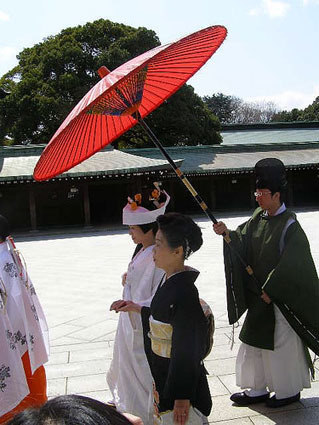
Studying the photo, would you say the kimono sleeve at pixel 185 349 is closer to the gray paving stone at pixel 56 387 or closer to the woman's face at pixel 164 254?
the woman's face at pixel 164 254

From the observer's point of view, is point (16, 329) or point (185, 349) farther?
point (16, 329)

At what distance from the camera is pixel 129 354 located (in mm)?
2908

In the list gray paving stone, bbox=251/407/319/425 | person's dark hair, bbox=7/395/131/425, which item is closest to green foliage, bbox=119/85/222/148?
gray paving stone, bbox=251/407/319/425

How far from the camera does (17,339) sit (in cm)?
287

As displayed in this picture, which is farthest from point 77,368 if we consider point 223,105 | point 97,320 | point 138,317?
point 223,105

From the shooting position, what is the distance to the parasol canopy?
248cm

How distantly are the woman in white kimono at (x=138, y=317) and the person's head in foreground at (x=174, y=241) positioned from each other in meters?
0.47

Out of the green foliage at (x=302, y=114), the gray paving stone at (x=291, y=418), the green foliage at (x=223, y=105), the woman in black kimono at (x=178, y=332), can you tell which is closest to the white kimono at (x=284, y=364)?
the gray paving stone at (x=291, y=418)

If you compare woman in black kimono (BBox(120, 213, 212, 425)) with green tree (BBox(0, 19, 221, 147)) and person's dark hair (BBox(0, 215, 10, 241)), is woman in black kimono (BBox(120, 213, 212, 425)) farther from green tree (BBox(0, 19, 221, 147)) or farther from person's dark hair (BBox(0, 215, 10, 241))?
green tree (BBox(0, 19, 221, 147))

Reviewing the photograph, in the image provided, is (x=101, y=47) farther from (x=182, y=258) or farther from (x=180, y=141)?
(x=182, y=258)

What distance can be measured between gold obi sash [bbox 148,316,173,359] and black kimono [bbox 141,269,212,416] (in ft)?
0.07

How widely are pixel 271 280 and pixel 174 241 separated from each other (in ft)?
3.02

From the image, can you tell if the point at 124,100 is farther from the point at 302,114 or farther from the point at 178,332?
the point at 302,114

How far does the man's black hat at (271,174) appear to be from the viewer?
9.79 feet
